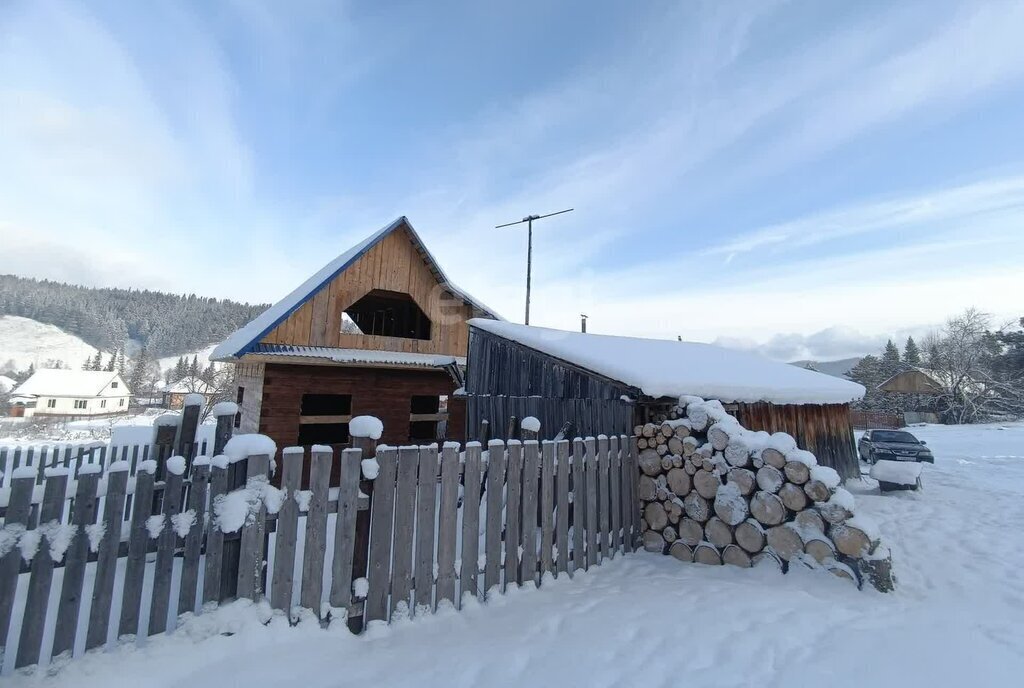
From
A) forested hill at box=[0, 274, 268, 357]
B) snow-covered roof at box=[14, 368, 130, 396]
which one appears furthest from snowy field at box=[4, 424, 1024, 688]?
forested hill at box=[0, 274, 268, 357]

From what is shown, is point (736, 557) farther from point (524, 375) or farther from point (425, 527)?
point (524, 375)

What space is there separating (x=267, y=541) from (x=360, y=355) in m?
7.69

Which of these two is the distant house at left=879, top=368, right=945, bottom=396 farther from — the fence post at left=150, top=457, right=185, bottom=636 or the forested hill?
the forested hill

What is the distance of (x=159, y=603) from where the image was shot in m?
3.10

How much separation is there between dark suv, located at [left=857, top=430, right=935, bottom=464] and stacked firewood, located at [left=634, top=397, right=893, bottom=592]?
35.7 feet

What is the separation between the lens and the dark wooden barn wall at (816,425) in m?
8.22

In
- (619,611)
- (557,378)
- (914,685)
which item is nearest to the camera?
(914,685)

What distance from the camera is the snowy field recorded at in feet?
9.83

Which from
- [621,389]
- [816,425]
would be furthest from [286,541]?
[816,425]

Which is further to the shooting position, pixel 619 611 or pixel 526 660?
pixel 619 611

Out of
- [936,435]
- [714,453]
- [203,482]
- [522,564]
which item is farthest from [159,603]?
[936,435]

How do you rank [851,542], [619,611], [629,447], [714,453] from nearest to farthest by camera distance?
1. [619,611]
2. [851,542]
3. [714,453]
4. [629,447]

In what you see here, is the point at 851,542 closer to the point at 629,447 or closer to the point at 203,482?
the point at 629,447

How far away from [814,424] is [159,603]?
1177 centimetres
